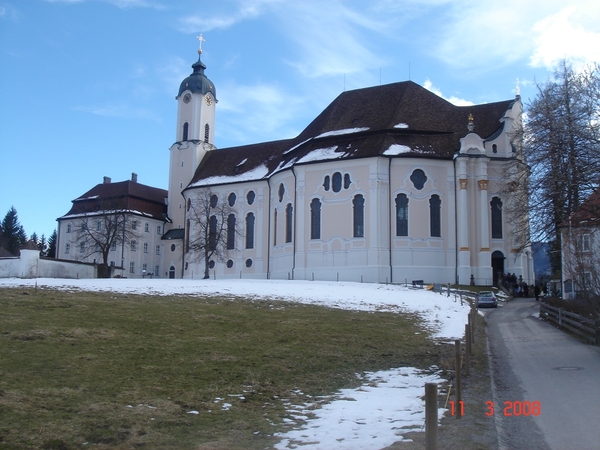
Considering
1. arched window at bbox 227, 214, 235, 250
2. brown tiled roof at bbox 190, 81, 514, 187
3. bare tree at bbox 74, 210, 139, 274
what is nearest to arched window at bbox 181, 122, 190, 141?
bare tree at bbox 74, 210, 139, 274

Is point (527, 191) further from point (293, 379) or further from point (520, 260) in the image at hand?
point (520, 260)

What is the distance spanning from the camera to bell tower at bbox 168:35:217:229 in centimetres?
7400

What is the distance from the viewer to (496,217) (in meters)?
51.7

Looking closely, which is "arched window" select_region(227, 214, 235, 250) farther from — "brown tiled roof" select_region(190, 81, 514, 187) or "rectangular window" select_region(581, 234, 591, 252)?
"rectangular window" select_region(581, 234, 591, 252)

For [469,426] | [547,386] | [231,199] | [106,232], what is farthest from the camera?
[106,232]

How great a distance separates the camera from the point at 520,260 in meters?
51.1

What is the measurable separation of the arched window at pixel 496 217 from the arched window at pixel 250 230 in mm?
22486

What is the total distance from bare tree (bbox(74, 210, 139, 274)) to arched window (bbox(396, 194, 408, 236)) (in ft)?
86.8

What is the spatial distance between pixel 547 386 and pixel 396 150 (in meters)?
38.3

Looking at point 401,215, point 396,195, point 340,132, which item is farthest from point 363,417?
point 340,132

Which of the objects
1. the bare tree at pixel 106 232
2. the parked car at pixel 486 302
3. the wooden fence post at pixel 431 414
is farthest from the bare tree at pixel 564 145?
the bare tree at pixel 106 232

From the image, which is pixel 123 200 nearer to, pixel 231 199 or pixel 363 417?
→ pixel 231 199

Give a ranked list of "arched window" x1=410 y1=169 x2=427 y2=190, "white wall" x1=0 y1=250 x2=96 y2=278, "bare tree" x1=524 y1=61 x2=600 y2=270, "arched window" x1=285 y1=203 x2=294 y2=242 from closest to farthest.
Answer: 1. "bare tree" x1=524 y1=61 x2=600 y2=270
2. "white wall" x1=0 y1=250 x2=96 y2=278
3. "arched window" x1=410 y1=169 x2=427 y2=190
4. "arched window" x1=285 y1=203 x2=294 y2=242

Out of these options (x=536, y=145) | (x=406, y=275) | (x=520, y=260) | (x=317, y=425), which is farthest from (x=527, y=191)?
(x=520, y=260)
